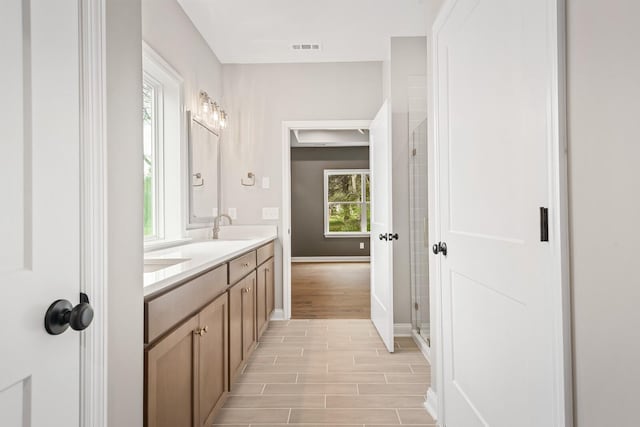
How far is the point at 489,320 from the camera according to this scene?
1.35m

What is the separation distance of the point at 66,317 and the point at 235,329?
1.58m

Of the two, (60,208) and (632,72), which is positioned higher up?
(632,72)

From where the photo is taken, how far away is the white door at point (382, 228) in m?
2.93

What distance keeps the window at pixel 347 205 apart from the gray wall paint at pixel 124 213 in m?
7.61

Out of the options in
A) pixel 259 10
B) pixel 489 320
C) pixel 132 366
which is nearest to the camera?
pixel 132 366

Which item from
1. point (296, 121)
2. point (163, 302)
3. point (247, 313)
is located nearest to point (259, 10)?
point (296, 121)

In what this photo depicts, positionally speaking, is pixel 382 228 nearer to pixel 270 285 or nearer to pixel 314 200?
pixel 270 285

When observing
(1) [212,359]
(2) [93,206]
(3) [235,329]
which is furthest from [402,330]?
(2) [93,206]

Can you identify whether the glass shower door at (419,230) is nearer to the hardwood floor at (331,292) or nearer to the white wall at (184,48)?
the hardwood floor at (331,292)

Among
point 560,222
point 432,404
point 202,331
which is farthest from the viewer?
point 432,404

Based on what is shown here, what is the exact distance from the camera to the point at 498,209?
1263 mm

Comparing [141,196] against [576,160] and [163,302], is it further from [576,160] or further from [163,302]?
[576,160]

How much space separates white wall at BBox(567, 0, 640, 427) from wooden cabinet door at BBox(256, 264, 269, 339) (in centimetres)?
235

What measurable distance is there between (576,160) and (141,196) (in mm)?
1111
